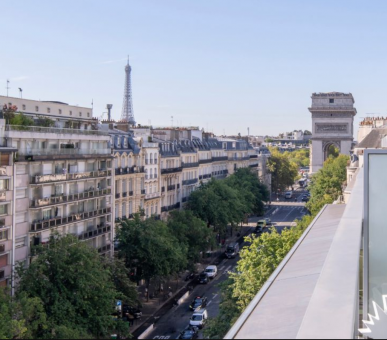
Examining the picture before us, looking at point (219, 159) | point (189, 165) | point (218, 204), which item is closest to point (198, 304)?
point (218, 204)

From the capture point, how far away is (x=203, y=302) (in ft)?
144

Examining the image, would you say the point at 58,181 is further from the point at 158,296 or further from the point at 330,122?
the point at 330,122

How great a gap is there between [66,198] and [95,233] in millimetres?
4222

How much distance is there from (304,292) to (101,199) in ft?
113

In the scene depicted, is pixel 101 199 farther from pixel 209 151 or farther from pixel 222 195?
pixel 209 151

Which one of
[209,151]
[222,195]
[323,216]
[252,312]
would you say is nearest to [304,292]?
[252,312]

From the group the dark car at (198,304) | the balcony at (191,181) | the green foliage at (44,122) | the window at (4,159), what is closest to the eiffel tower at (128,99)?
the balcony at (191,181)

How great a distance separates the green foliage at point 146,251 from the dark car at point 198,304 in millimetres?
2448

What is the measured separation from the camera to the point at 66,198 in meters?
37.9

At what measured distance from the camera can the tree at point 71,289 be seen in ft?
94.8

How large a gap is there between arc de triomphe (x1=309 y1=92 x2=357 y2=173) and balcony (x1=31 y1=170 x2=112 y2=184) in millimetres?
74491

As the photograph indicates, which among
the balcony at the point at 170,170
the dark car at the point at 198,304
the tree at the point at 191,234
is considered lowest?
the dark car at the point at 198,304

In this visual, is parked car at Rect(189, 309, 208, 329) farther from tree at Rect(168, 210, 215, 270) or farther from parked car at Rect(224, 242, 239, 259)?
parked car at Rect(224, 242, 239, 259)

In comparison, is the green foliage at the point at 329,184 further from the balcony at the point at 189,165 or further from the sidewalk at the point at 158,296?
the sidewalk at the point at 158,296
